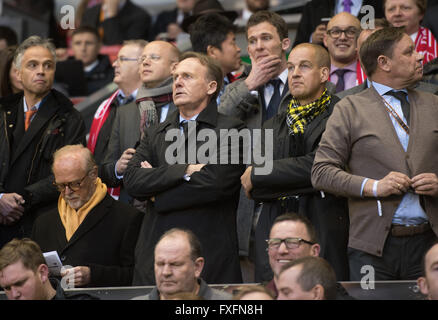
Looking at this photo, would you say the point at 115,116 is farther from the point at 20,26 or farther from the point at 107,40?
the point at 20,26

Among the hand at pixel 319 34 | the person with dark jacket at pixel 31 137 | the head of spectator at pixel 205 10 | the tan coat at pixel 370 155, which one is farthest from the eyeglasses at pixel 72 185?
the head of spectator at pixel 205 10

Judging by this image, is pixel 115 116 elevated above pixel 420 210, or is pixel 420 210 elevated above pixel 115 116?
pixel 115 116

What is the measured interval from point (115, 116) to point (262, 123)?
1.53 meters

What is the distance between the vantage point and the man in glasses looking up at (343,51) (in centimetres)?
758

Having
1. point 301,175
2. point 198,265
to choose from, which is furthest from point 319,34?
point 198,265

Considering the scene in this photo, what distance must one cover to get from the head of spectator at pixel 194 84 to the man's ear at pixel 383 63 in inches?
48.9

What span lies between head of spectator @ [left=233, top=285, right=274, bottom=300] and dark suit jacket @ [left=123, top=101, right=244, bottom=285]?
108 cm

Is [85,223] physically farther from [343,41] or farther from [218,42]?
[343,41]

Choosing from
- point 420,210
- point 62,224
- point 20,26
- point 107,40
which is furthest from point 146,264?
point 20,26

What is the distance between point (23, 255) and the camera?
570 cm

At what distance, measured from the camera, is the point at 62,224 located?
260 inches

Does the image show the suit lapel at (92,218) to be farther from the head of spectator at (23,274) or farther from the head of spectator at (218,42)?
the head of spectator at (218,42)

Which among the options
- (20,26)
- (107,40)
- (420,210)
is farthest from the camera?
(20,26)
